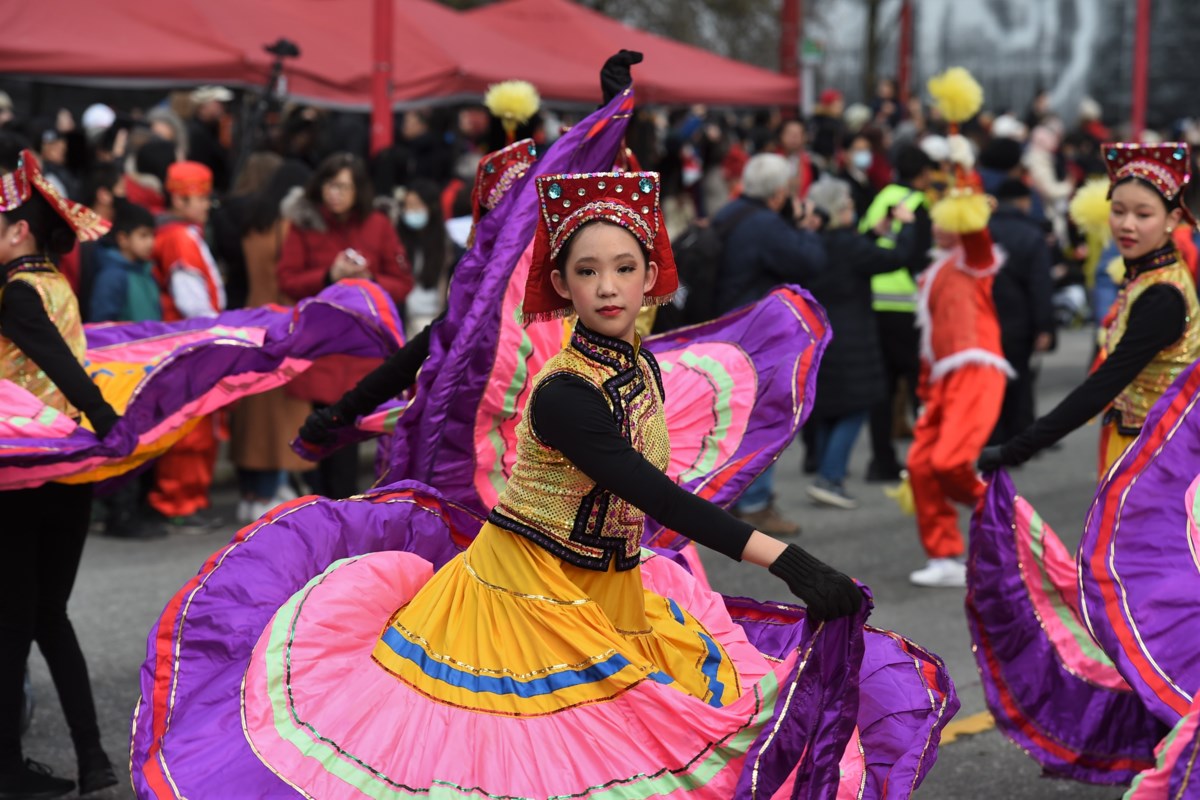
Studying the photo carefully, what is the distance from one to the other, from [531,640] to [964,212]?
4592mm

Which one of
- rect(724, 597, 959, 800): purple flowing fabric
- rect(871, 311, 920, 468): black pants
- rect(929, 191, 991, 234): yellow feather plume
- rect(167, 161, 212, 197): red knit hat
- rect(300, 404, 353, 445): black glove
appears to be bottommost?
rect(871, 311, 920, 468): black pants

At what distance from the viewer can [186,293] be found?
843 cm

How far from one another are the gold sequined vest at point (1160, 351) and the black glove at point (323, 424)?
2404 mm

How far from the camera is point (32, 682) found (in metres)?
6.02

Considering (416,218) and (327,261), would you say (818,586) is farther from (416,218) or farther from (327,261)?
(416,218)

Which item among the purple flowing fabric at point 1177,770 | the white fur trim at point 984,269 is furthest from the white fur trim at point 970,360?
the purple flowing fabric at point 1177,770

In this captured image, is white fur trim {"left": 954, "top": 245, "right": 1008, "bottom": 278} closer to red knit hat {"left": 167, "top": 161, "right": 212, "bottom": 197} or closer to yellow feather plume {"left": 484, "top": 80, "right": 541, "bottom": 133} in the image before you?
yellow feather plume {"left": 484, "top": 80, "right": 541, "bottom": 133}

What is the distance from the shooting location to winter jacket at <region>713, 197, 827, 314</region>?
8.55 m

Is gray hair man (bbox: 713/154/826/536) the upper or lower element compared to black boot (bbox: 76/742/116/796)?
upper

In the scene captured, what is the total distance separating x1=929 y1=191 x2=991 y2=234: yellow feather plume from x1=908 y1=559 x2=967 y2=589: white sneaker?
154cm

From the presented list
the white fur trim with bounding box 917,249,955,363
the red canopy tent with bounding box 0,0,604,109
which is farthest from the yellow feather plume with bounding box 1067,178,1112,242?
the red canopy tent with bounding box 0,0,604,109

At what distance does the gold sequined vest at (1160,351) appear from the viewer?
517cm

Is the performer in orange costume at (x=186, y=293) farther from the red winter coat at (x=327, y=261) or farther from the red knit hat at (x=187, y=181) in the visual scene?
the red winter coat at (x=327, y=261)

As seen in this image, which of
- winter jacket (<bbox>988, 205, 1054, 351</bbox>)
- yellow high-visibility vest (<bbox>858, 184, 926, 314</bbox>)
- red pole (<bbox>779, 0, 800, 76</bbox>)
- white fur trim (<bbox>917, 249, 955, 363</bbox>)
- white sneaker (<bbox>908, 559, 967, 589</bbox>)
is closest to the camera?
white sneaker (<bbox>908, 559, 967, 589</bbox>)
